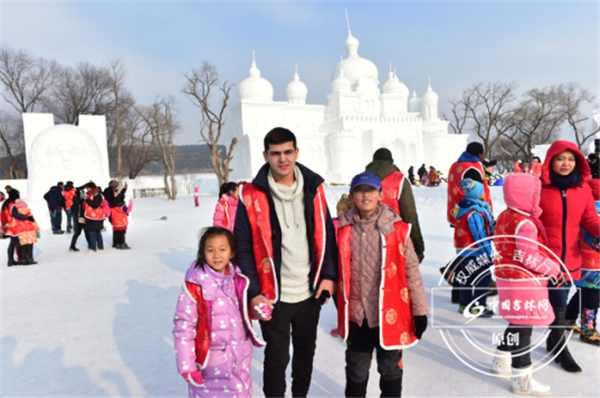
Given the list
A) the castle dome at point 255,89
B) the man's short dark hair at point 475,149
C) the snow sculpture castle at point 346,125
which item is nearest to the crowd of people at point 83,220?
the man's short dark hair at point 475,149

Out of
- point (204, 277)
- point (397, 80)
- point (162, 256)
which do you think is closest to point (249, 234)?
point (204, 277)

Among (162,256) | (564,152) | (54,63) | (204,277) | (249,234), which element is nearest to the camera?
(204,277)

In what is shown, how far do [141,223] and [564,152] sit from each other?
1332 centimetres

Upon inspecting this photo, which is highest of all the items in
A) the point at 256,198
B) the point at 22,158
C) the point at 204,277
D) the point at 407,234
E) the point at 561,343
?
the point at 22,158

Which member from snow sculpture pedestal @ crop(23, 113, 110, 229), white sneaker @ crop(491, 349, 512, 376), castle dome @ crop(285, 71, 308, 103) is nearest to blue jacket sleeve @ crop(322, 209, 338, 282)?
white sneaker @ crop(491, 349, 512, 376)

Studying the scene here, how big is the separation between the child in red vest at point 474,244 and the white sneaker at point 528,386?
0.99 metres

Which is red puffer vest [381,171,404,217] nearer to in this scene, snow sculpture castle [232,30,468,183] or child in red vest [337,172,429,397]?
child in red vest [337,172,429,397]

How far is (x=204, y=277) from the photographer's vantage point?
2.05 metres

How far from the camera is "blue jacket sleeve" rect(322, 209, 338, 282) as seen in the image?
2.23m

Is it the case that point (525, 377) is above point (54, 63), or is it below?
below

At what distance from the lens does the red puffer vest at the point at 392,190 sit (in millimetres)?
2992

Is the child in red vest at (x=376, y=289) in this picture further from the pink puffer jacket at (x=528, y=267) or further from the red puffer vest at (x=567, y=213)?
the red puffer vest at (x=567, y=213)

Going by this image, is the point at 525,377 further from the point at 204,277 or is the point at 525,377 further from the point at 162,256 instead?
the point at 162,256

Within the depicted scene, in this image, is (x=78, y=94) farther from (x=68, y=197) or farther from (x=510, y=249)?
(x=510, y=249)
